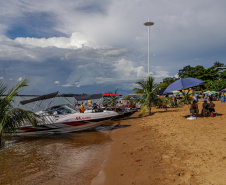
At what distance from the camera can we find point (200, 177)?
A: 3422 millimetres

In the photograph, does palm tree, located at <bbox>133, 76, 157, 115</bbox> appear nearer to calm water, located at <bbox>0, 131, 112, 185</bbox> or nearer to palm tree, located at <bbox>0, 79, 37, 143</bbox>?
calm water, located at <bbox>0, 131, 112, 185</bbox>

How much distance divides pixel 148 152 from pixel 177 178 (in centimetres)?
199

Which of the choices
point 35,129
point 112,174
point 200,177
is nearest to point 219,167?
point 200,177

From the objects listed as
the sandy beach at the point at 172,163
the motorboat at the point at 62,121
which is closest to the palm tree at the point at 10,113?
the motorboat at the point at 62,121

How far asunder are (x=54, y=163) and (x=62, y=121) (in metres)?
4.52

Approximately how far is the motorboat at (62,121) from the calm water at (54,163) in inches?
72.6

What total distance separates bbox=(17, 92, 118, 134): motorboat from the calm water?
6.05ft

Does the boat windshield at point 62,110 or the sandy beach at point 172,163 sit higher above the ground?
the boat windshield at point 62,110

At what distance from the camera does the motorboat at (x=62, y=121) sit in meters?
9.94

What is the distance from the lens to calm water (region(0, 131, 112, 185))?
4629mm

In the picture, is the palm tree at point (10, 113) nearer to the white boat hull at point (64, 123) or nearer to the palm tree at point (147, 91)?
the white boat hull at point (64, 123)

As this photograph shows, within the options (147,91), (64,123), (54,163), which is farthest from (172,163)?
(147,91)

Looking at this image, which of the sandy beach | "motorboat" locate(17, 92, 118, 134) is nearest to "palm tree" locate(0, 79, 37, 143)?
"motorboat" locate(17, 92, 118, 134)

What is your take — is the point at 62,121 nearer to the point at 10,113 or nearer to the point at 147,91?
the point at 10,113
